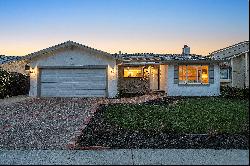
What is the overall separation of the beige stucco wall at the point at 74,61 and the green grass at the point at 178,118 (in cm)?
552

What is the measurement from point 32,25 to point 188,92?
34.0ft

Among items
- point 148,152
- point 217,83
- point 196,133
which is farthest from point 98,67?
point 148,152

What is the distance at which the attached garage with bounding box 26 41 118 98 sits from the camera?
20.7m

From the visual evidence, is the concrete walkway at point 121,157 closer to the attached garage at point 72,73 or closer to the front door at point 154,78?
the attached garage at point 72,73

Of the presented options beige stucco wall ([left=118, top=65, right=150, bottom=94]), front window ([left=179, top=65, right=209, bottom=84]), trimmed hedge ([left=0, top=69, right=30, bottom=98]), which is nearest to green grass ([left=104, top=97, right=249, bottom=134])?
front window ([left=179, top=65, right=209, bottom=84])

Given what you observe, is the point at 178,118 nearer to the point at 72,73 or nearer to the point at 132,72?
the point at 72,73

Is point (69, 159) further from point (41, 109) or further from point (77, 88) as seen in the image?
point (77, 88)

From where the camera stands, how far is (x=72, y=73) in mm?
21000

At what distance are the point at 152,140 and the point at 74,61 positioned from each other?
13.0m

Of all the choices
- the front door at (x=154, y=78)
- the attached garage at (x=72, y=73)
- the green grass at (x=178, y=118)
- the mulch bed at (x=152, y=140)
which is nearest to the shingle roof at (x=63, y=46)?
the attached garage at (x=72, y=73)

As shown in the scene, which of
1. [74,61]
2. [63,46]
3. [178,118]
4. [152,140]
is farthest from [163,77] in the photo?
[152,140]

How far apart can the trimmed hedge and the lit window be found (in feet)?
23.9

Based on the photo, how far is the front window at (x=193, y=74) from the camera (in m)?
21.9

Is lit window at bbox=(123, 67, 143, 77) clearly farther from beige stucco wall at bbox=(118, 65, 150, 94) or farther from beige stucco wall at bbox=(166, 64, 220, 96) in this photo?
beige stucco wall at bbox=(166, 64, 220, 96)
